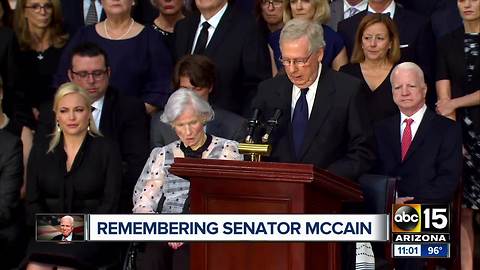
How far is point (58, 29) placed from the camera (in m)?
9.24

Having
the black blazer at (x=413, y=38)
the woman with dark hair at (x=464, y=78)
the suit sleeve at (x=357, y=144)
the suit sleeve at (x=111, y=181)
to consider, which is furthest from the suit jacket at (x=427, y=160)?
the suit sleeve at (x=111, y=181)

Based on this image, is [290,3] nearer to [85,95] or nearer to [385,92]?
[385,92]

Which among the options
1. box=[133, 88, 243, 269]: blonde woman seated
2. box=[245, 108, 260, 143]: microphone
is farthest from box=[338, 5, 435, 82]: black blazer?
box=[245, 108, 260, 143]: microphone

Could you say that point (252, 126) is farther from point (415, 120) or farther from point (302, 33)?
point (415, 120)

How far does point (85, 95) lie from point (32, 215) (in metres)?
0.78

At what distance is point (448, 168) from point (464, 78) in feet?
3.53

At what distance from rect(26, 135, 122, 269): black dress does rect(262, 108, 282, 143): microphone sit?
5.62 ft

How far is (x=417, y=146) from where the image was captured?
25.5 ft

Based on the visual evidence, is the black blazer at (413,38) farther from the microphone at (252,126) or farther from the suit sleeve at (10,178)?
the microphone at (252,126)

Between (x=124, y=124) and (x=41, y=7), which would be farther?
(x=41, y=7)

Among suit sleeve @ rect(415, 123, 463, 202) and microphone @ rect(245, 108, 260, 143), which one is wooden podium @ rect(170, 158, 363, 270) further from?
suit sleeve @ rect(415, 123, 463, 202)

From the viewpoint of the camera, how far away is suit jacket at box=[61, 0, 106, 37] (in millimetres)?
9672

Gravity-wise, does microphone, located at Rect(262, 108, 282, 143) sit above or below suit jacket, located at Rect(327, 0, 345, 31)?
below

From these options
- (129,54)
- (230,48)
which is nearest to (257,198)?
(230,48)
